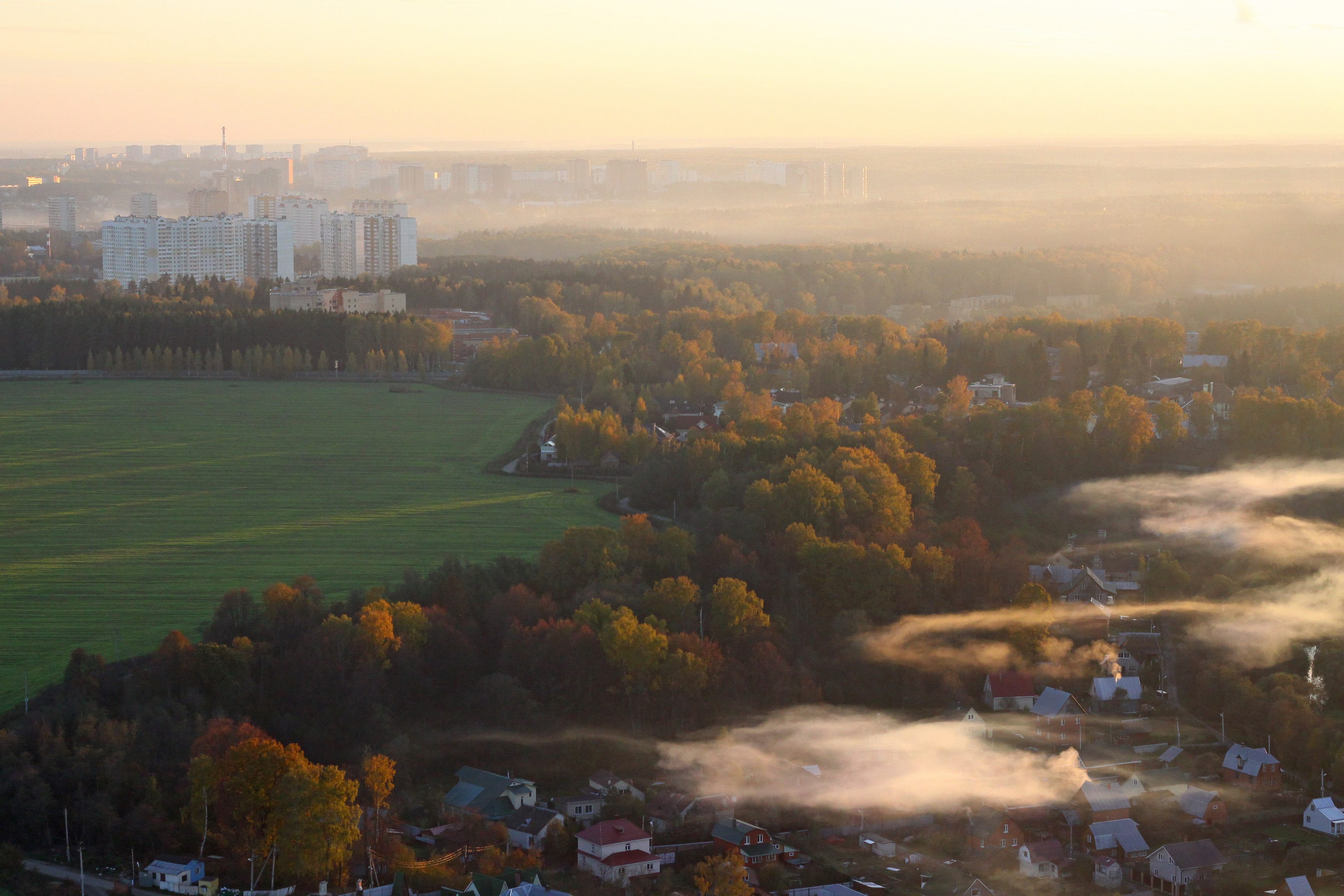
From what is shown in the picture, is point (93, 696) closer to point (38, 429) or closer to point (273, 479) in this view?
point (273, 479)

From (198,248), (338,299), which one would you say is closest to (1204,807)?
(338,299)

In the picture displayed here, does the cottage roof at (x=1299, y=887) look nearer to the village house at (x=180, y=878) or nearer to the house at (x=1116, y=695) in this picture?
the house at (x=1116, y=695)

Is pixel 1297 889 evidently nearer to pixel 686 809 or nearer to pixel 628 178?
pixel 686 809

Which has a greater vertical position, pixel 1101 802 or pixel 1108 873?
pixel 1101 802

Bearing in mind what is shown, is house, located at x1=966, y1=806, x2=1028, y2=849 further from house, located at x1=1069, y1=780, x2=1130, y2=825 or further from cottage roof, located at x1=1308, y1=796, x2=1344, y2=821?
cottage roof, located at x1=1308, y1=796, x2=1344, y2=821

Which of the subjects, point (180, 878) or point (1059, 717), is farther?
point (1059, 717)

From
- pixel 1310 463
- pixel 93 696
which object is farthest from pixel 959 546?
pixel 93 696
